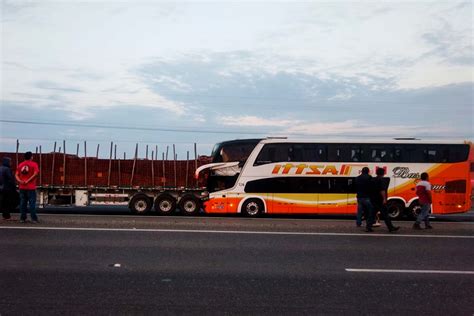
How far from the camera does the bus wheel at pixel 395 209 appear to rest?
19062mm

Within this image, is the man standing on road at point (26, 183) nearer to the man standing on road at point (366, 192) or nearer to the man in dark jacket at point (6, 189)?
the man in dark jacket at point (6, 189)

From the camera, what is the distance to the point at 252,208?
19156mm

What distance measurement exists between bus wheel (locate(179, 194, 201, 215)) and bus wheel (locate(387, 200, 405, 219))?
7266 millimetres

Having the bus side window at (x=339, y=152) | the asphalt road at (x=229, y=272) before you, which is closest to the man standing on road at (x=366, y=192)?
the asphalt road at (x=229, y=272)

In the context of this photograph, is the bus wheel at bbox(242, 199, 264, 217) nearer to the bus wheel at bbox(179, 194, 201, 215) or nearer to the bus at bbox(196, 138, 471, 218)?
the bus at bbox(196, 138, 471, 218)

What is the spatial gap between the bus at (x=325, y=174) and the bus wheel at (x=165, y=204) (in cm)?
167

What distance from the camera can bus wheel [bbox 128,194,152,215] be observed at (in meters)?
20.2

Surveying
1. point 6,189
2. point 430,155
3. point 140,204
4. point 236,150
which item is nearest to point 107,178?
point 140,204

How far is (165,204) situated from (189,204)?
3.24 feet

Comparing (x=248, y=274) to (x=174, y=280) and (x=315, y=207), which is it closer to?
(x=174, y=280)

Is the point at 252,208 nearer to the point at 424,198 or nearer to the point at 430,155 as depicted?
the point at 430,155

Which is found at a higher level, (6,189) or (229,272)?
(6,189)

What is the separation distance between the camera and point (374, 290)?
6891mm

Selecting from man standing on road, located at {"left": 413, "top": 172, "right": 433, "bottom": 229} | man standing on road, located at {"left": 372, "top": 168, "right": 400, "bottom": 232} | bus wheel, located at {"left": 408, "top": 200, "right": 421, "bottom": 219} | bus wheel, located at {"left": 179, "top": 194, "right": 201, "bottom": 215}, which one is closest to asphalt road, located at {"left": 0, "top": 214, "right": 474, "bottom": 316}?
man standing on road, located at {"left": 372, "top": 168, "right": 400, "bottom": 232}
